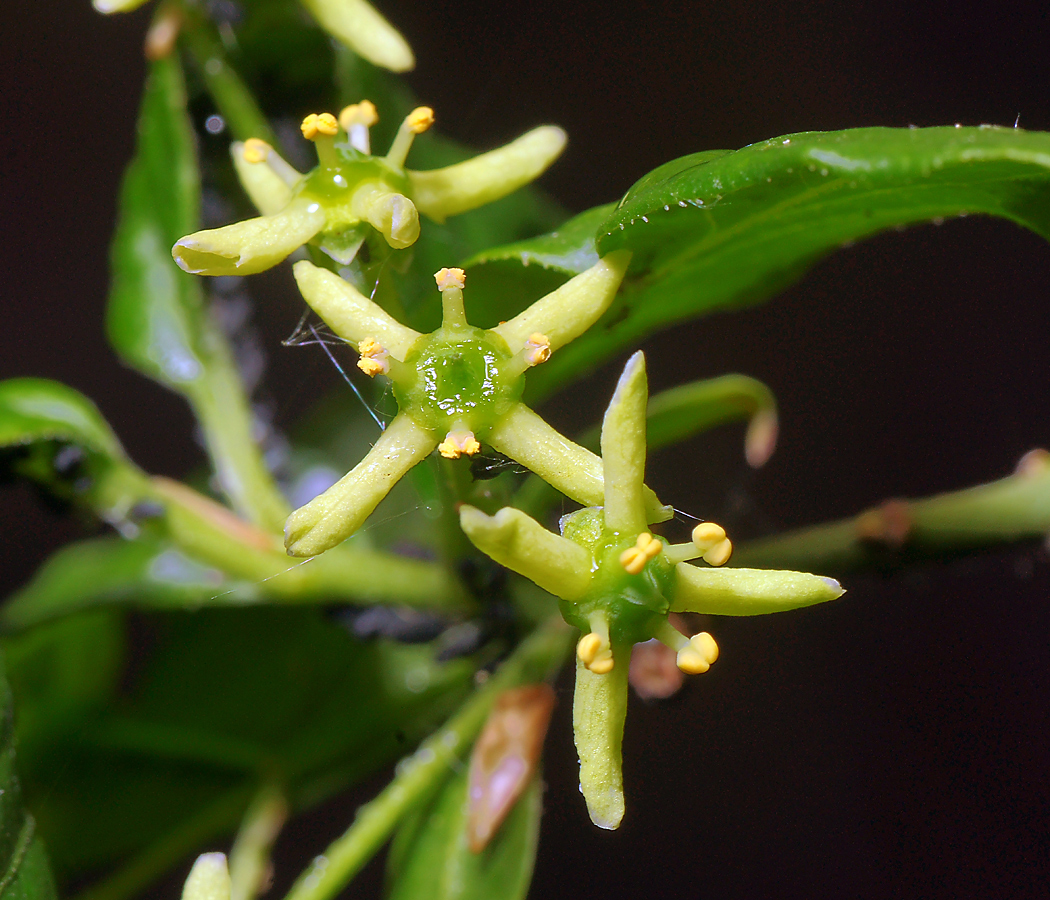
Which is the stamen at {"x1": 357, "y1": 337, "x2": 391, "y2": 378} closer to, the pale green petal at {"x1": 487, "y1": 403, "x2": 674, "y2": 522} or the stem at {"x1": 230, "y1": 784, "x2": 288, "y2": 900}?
the pale green petal at {"x1": 487, "y1": 403, "x2": 674, "y2": 522}

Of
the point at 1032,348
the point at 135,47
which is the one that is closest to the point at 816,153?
the point at 1032,348

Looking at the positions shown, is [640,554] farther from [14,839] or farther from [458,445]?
[14,839]

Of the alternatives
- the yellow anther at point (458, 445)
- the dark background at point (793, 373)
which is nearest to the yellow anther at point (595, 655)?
the yellow anther at point (458, 445)

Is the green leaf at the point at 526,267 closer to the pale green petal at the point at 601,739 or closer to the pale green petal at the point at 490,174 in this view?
the pale green petal at the point at 490,174

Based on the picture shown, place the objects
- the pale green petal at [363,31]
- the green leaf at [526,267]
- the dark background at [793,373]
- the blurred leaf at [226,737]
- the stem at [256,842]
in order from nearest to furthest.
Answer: the green leaf at [526,267], the pale green petal at [363,31], the stem at [256,842], the blurred leaf at [226,737], the dark background at [793,373]

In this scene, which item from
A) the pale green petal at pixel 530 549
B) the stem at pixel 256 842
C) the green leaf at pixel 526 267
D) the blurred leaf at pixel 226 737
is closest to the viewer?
the pale green petal at pixel 530 549

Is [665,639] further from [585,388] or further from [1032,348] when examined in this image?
[1032,348]
